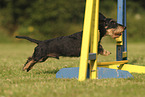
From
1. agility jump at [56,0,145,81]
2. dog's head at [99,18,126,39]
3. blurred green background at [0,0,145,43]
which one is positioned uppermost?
blurred green background at [0,0,145,43]

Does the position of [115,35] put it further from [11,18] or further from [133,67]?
[11,18]

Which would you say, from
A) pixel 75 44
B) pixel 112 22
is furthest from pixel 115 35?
pixel 75 44

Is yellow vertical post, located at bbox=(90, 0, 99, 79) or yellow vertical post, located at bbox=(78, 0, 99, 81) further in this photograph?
yellow vertical post, located at bbox=(90, 0, 99, 79)

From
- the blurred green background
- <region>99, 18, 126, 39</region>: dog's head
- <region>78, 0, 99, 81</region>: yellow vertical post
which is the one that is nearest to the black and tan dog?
<region>99, 18, 126, 39</region>: dog's head

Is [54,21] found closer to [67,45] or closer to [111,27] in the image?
[111,27]

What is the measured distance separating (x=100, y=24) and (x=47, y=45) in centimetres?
79

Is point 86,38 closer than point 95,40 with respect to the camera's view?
Yes

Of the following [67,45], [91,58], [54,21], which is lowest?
[91,58]

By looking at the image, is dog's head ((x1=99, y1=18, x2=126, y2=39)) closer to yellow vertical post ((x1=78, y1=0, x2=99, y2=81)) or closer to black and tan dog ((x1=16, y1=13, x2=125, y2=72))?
black and tan dog ((x1=16, y1=13, x2=125, y2=72))

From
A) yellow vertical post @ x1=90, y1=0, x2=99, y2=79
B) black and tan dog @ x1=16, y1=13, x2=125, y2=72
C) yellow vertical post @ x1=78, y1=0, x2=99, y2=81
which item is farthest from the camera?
black and tan dog @ x1=16, y1=13, x2=125, y2=72

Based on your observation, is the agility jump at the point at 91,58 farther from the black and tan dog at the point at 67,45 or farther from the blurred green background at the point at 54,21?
the blurred green background at the point at 54,21

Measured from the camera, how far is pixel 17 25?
20.7 meters

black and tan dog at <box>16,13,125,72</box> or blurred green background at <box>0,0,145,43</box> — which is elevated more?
blurred green background at <box>0,0,145,43</box>

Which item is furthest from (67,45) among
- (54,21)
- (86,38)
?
(54,21)
